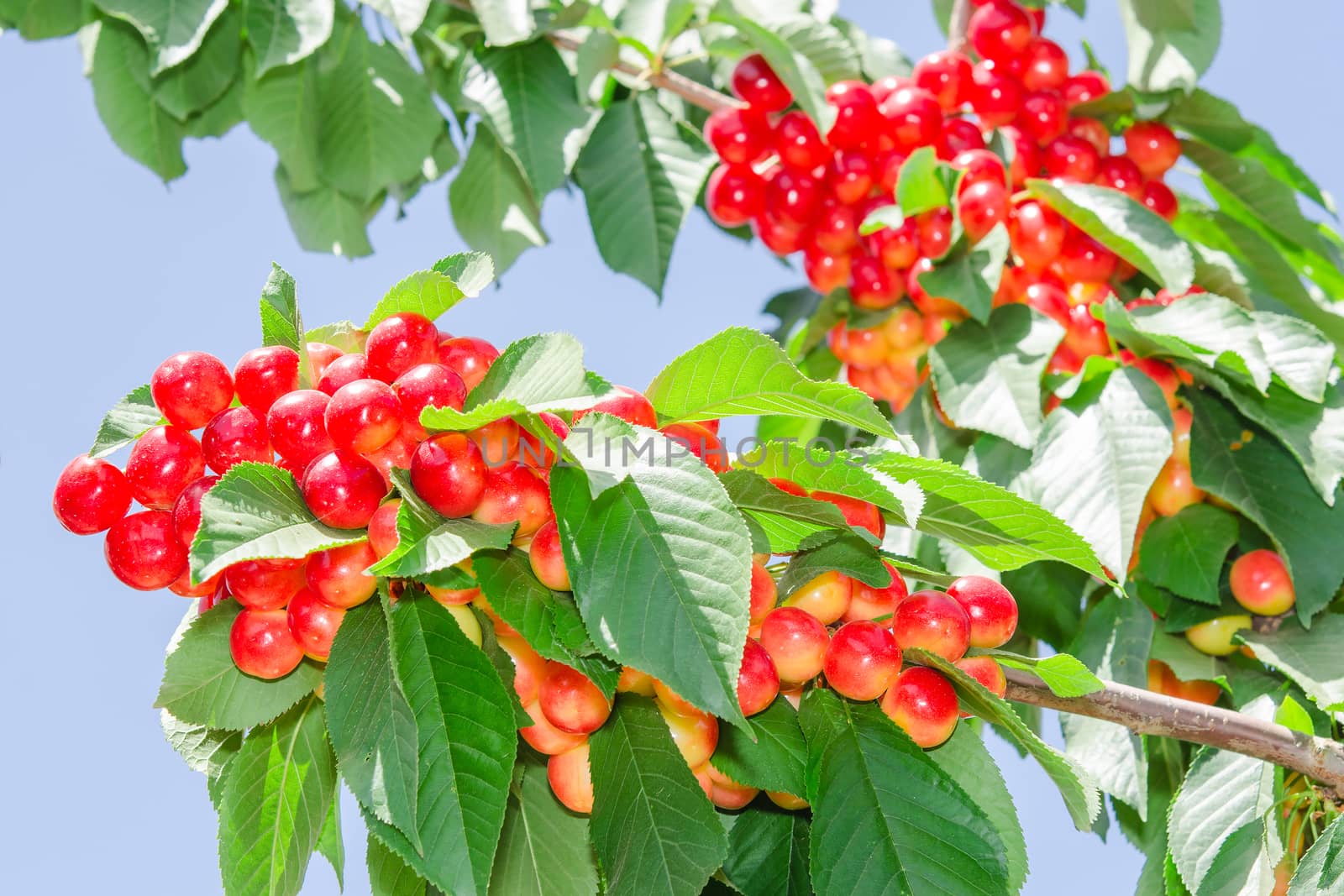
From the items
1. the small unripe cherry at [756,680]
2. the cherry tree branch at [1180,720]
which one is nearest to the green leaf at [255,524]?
the small unripe cherry at [756,680]

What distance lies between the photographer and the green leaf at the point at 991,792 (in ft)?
2.70

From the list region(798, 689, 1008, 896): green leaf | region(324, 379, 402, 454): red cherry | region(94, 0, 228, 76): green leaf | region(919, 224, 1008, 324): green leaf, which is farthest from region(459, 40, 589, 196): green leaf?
region(798, 689, 1008, 896): green leaf

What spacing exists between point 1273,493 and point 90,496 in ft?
3.65

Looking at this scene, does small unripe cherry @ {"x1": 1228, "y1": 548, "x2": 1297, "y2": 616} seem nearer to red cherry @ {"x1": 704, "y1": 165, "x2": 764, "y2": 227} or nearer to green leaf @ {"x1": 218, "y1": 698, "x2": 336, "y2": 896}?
red cherry @ {"x1": 704, "y1": 165, "x2": 764, "y2": 227}

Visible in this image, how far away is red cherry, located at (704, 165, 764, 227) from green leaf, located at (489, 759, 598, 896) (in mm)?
1138

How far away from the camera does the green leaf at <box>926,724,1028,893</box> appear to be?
2.70ft

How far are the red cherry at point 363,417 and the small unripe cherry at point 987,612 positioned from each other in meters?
0.37

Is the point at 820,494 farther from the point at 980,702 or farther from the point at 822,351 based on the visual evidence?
the point at 822,351

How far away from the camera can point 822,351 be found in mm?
1890

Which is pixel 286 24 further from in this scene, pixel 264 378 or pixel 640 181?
pixel 264 378

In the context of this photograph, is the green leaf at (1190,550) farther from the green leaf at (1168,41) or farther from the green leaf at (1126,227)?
the green leaf at (1168,41)

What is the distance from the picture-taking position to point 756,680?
2.41 feet

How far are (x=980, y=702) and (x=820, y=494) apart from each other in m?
0.16

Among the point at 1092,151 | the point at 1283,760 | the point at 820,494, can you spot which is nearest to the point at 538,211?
the point at 1092,151
